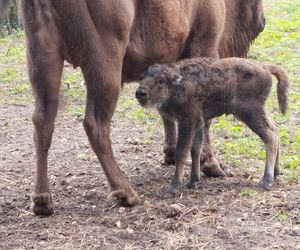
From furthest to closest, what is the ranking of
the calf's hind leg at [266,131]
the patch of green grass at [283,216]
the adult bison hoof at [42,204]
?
the calf's hind leg at [266,131] < the adult bison hoof at [42,204] < the patch of green grass at [283,216]

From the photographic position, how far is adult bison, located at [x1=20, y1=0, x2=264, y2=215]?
4.72 meters

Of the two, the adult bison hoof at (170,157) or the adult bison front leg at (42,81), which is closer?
the adult bison front leg at (42,81)

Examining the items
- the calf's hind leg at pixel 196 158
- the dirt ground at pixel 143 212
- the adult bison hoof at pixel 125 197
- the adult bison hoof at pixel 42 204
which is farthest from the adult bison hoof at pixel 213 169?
the adult bison hoof at pixel 42 204

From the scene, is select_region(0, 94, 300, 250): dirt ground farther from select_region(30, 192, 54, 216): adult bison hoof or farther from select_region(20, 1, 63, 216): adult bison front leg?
select_region(20, 1, 63, 216): adult bison front leg

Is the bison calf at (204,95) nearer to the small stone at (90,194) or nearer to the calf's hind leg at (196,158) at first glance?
the calf's hind leg at (196,158)

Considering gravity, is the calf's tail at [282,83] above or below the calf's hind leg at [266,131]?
above

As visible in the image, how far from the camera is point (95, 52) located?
4773 millimetres

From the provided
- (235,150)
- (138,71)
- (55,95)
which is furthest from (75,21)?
(235,150)

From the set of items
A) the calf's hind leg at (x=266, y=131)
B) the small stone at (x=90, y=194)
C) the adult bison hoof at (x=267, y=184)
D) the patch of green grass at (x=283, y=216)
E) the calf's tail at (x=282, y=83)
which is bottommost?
the small stone at (x=90, y=194)

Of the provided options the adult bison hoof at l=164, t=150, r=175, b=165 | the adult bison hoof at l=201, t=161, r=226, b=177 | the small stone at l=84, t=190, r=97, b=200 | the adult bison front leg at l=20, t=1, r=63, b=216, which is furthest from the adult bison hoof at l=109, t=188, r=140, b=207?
the adult bison hoof at l=164, t=150, r=175, b=165

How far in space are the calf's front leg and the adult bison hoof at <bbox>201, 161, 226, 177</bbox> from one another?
0.51 meters

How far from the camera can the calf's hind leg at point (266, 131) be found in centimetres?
536

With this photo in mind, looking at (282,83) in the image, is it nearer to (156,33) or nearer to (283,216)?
(156,33)

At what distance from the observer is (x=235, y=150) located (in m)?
6.54
